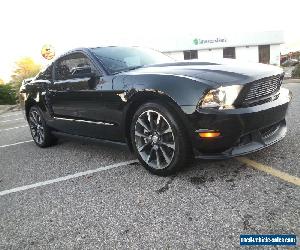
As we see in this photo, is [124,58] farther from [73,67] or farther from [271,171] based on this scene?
[271,171]

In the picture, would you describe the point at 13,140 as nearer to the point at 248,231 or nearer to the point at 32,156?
the point at 32,156

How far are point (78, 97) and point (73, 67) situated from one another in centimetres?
51

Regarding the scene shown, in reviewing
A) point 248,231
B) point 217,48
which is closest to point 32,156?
point 248,231

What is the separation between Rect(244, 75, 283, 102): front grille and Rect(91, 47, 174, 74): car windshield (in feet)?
5.13

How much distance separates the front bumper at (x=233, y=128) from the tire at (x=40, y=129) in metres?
3.29

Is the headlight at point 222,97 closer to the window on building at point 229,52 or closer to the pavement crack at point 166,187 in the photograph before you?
the pavement crack at point 166,187

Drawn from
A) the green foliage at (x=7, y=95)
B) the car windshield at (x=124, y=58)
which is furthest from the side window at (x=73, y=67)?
the green foliage at (x=7, y=95)

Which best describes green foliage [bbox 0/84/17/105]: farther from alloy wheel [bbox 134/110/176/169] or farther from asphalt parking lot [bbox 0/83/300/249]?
alloy wheel [bbox 134/110/176/169]

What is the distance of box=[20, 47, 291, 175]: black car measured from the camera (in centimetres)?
330

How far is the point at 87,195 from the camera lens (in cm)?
362

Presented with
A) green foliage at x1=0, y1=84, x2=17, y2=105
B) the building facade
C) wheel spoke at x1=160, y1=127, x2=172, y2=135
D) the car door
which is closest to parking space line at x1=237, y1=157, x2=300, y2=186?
wheel spoke at x1=160, y1=127, x2=172, y2=135

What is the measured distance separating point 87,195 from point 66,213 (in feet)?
1.30

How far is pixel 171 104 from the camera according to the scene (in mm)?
3527

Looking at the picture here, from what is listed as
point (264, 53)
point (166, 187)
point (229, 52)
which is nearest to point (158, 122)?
point (166, 187)
